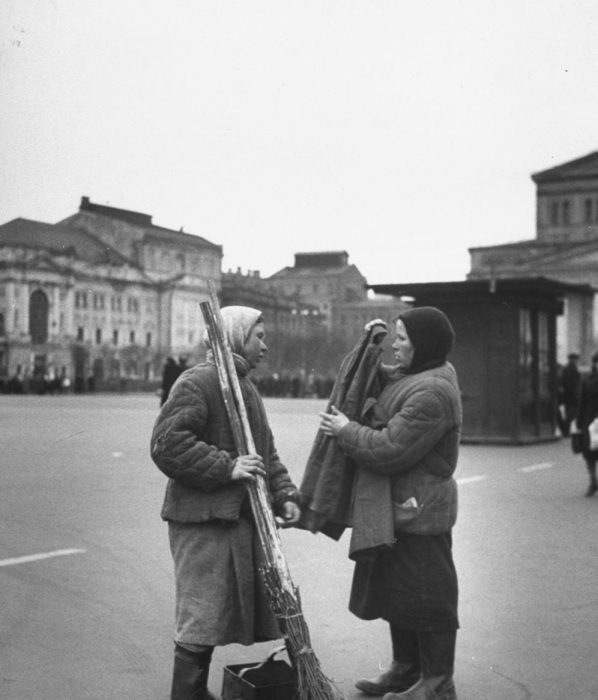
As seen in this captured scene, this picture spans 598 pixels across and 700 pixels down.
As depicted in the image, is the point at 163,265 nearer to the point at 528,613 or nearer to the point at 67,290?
the point at 67,290

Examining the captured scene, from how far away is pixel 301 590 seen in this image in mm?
7355

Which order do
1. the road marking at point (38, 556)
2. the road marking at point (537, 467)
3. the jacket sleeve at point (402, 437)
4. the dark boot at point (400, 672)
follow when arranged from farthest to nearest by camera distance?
the road marking at point (537, 467), the road marking at point (38, 556), the dark boot at point (400, 672), the jacket sleeve at point (402, 437)

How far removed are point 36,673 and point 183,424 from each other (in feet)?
5.45

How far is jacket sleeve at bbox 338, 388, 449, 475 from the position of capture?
4.73m

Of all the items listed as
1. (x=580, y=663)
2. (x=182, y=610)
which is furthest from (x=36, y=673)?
(x=580, y=663)

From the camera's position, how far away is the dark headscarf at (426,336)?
4.91 meters

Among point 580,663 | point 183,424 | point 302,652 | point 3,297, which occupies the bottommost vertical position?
point 580,663

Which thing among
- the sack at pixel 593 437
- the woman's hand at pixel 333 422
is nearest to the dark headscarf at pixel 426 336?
the woman's hand at pixel 333 422

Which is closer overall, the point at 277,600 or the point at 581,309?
the point at 277,600

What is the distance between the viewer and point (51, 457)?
55.0ft

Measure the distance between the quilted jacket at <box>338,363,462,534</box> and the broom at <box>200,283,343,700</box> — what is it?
0.48m

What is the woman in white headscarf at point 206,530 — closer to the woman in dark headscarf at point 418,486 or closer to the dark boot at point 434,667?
the woman in dark headscarf at point 418,486

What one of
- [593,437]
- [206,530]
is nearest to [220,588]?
[206,530]

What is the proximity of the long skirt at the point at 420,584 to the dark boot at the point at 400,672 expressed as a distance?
0.33m
